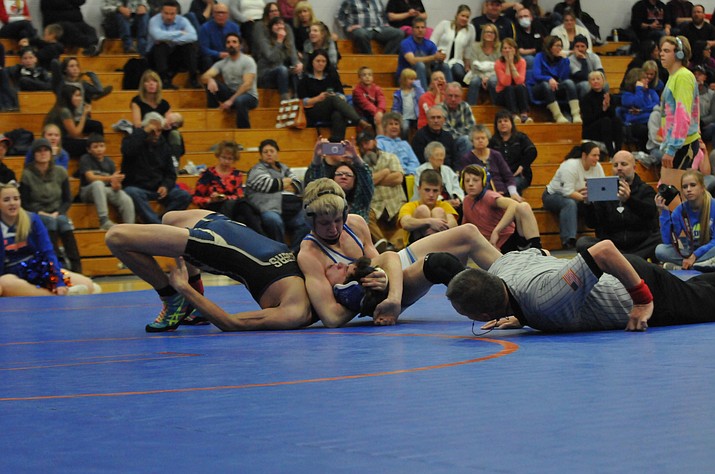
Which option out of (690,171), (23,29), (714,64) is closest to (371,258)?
(690,171)

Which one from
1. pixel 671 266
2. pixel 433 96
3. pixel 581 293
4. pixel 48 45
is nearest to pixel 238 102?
pixel 48 45

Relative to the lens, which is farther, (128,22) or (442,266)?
(128,22)

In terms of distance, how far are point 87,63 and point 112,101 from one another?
83 centimetres

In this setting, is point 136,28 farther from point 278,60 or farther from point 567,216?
point 567,216

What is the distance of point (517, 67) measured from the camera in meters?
14.7

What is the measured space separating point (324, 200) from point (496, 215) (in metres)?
4.48

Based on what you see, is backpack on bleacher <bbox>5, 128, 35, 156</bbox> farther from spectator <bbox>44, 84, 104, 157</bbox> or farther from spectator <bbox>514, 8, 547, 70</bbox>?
spectator <bbox>514, 8, 547, 70</bbox>

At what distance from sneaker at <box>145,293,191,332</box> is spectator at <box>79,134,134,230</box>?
4.75 metres

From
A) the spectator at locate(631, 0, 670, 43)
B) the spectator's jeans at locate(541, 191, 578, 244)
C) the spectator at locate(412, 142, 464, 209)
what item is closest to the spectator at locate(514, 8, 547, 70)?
the spectator at locate(631, 0, 670, 43)

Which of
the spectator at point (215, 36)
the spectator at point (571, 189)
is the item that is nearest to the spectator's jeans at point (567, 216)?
the spectator at point (571, 189)

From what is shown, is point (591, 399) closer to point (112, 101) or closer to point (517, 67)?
point (112, 101)

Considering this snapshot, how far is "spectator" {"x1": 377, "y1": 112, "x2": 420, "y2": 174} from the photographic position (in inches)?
486

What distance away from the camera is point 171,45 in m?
13.3

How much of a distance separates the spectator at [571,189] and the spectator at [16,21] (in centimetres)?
594
